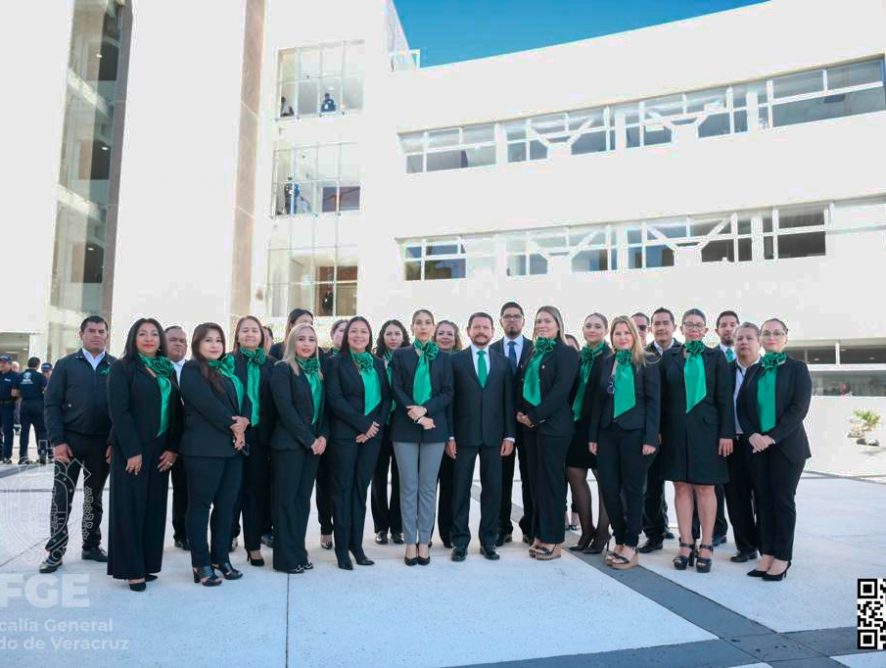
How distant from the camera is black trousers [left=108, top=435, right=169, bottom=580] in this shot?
414 cm

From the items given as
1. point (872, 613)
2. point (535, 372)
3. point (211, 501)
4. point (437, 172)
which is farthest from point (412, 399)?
point (437, 172)

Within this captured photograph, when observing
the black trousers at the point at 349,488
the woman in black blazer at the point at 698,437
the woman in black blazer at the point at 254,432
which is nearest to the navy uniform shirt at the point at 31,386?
the woman in black blazer at the point at 254,432

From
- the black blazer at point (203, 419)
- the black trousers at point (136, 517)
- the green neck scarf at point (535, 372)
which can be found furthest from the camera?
the green neck scarf at point (535, 372)

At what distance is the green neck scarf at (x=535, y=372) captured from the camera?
5.15m

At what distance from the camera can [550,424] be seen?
503 cm

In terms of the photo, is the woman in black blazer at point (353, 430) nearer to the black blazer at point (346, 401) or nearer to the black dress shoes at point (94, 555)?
the black blazer at point (346, 401)

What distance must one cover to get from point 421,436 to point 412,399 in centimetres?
30

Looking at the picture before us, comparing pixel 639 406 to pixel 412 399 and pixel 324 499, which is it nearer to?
pixel 412 399

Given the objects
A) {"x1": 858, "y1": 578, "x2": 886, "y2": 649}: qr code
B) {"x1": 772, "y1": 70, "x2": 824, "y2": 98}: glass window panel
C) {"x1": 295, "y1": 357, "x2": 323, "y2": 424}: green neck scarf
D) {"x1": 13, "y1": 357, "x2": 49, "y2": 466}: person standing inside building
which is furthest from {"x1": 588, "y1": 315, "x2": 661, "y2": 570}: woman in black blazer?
{"x1": 772, "y1": 70, "x2": 824, "y2": 98}: glass window panel

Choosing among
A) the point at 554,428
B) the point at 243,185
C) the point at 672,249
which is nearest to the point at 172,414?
the point at 554,428

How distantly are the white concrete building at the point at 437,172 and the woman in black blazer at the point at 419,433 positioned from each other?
1226cm

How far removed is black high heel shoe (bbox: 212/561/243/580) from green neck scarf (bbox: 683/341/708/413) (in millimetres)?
3580

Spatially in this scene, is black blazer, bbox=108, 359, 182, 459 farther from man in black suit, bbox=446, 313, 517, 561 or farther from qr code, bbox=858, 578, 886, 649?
qr code, bbox=858, 578, 886, 649

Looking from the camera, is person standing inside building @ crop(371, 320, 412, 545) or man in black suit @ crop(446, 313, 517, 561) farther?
person standing inside building @ crop(371, 320, 412, 545)
